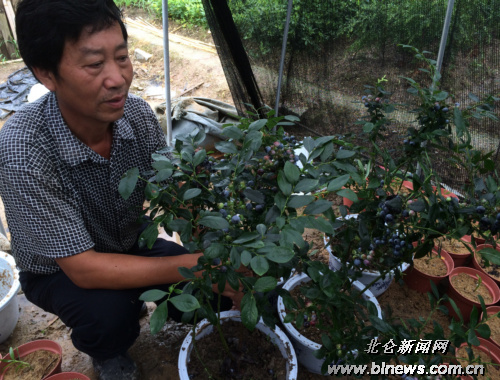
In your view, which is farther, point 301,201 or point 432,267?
point 432,267

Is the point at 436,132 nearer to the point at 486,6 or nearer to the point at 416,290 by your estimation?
the point at 416,290

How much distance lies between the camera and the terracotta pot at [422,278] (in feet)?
6.42

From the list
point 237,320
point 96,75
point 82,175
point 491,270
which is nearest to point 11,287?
point 82,175

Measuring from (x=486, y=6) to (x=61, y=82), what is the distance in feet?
6.85

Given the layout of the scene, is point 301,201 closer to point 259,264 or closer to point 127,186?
point 259,264

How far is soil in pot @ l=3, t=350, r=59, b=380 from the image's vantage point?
4.89 feet

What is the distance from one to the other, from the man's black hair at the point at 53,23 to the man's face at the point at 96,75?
19mm

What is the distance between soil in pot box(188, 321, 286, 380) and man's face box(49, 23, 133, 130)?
82cm

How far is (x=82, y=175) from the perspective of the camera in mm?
1330

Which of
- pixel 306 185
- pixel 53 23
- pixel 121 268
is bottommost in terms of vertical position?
pixel 121 268

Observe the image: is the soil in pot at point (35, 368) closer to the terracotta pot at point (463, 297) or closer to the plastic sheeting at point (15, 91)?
the terracotta pot at point (463, 297)

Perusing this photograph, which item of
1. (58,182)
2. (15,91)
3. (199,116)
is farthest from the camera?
(15,91)

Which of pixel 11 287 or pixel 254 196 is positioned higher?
pixel 254 196

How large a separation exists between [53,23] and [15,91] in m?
4.16
